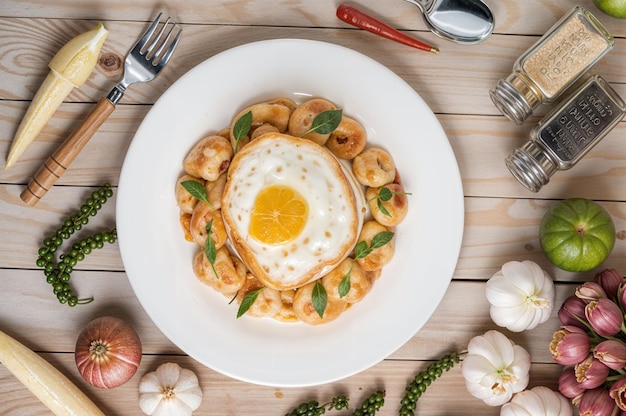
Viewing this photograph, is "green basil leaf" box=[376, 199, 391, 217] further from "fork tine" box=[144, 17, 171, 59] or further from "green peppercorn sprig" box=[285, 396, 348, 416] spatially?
"fork tine" box=[144, 17, 171, 59]

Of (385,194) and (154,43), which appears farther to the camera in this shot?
(154,43)

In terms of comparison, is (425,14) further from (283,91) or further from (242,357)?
(242,357)

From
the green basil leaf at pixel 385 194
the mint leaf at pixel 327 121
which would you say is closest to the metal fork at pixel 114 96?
the mint leaf at pixel 327 121


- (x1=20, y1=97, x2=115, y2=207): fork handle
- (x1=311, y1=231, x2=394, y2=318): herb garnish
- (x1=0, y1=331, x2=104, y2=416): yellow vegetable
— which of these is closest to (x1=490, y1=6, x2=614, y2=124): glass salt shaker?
(x1=311, y1=231, x2=394, y2=318): herb garnish

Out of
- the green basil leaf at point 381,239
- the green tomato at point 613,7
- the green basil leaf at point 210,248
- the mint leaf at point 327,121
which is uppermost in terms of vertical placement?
the green tomato at point 613,7

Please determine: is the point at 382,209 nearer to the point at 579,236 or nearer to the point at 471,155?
the point at 471,155

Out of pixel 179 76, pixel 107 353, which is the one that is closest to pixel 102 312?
pixel 107 353

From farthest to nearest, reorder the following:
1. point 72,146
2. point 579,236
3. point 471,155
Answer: point 471,155
point 72,146
point 579,236

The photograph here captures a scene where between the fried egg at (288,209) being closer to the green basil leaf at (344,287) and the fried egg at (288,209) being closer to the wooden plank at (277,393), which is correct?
the green basil leaf at (344,287)
